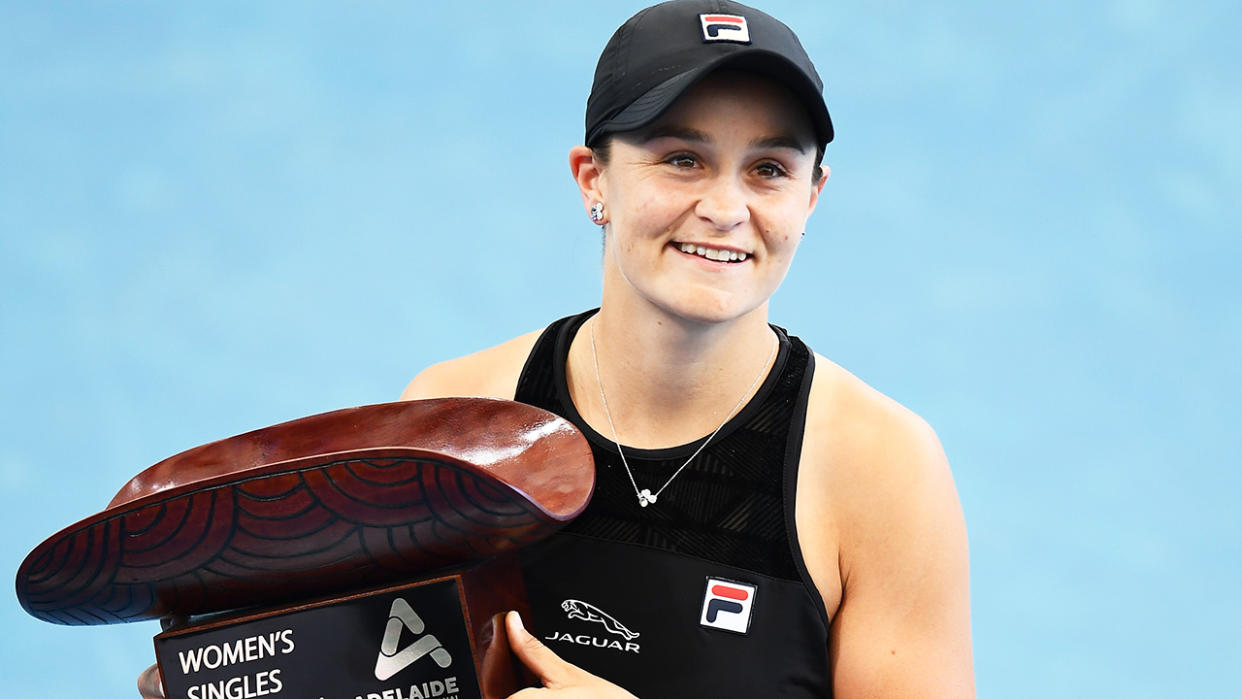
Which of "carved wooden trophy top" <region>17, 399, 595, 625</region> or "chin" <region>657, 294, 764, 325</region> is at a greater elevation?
"chin" <region>657, 294, 764, 325</region>

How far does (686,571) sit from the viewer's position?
1632mm

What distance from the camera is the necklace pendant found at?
1.67 metres

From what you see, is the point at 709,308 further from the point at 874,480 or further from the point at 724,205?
the point at 874,480

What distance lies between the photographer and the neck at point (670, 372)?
1.64 metres

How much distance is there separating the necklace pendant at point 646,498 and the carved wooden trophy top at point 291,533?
0.25 m

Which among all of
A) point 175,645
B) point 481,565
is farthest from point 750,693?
point 175,645

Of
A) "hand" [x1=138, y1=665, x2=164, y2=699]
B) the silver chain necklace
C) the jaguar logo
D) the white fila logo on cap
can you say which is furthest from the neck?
"hand" [x1=138, y1=665, x2=164, y2=699]

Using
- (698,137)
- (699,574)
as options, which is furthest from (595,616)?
(698,137)

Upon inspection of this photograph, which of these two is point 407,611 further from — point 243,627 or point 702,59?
point 702,59

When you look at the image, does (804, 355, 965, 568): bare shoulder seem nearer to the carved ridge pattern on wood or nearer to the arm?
the arm

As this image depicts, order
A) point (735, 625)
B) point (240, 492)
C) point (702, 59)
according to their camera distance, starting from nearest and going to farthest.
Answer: point (240, 492), point (702, 59), point (735, 625)

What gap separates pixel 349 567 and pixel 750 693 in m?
0.52

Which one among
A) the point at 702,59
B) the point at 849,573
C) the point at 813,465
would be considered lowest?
the point at 849,573

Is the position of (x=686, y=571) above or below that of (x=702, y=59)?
below
